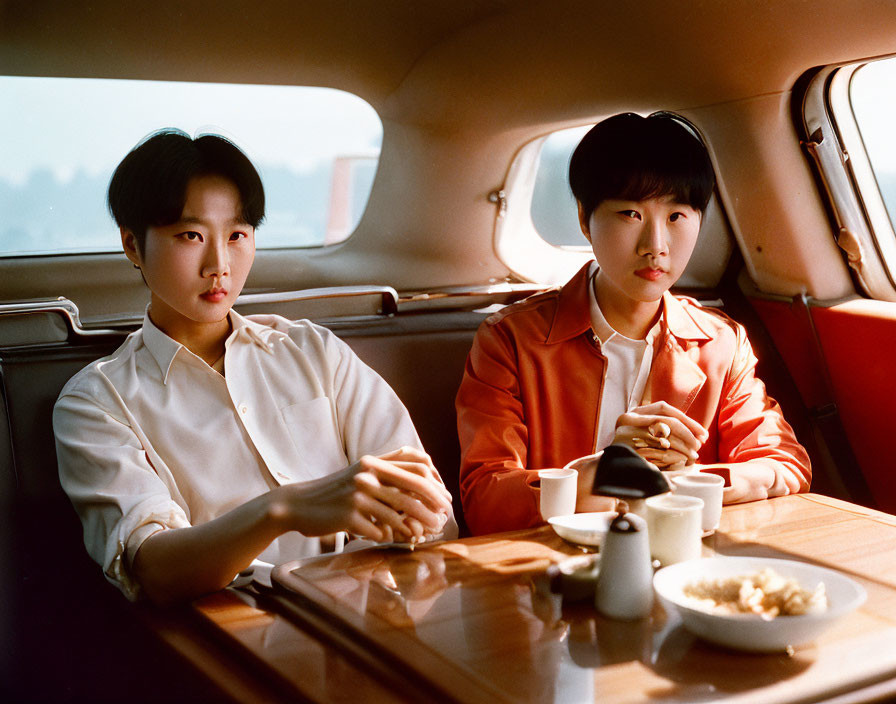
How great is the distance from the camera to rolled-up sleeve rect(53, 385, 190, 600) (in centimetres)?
144

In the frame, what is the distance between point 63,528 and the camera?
6.06 ft

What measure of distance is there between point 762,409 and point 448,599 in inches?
44.4

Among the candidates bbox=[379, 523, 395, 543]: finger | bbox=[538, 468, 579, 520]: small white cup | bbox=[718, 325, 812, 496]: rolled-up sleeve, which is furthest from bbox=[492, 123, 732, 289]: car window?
bbox=[379, 523, 395, 543]: finger

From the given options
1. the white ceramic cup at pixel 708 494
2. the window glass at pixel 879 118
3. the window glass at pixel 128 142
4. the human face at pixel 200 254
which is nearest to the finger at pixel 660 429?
the white ceramic cup at pixel 708 494

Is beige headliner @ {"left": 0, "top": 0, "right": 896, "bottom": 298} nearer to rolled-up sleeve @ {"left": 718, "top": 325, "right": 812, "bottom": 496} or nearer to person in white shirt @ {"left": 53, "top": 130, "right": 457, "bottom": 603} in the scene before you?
rolled-up sleeve @ {"left": 718, "top": 325, "right": 812, "bottom": 496}

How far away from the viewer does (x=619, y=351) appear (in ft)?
7.01

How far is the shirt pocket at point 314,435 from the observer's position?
71.1 inches

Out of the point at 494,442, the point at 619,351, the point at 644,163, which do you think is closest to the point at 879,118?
the point at 644,163

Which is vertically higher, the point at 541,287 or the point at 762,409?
the point at 541,287

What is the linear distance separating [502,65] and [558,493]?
1.56 meters

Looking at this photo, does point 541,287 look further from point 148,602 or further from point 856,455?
point 148,602

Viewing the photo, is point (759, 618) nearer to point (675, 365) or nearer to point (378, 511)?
point (378, 511)

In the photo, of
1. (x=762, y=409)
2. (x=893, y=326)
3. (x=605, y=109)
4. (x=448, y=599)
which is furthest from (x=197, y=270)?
(x=893, y=326)

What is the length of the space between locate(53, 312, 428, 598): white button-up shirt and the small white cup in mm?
367
